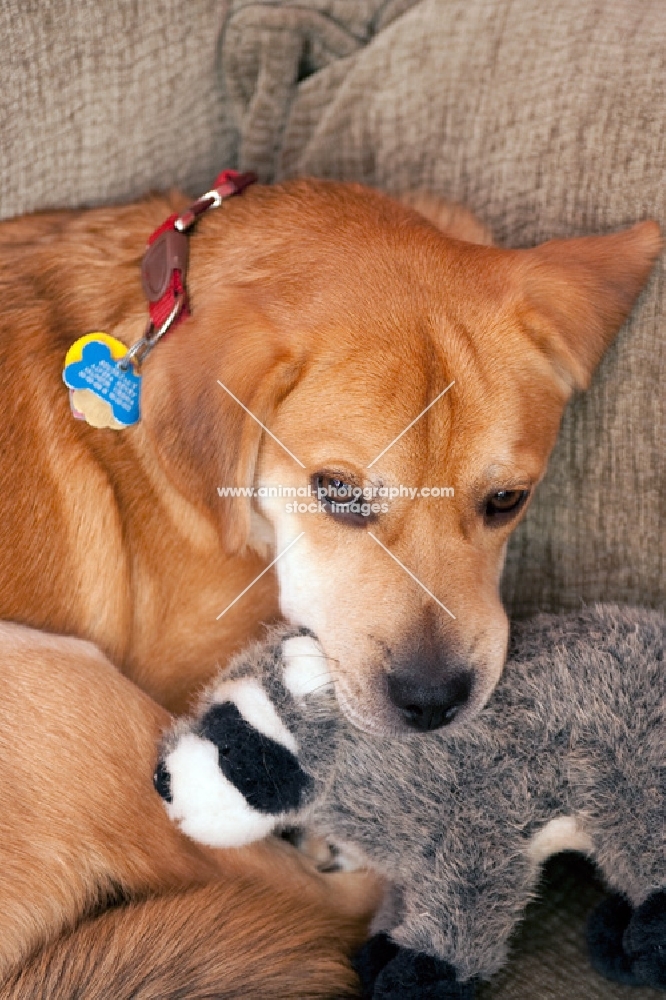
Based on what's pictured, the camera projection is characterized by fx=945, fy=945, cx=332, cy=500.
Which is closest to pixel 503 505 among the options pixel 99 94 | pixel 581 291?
pixel 581 291

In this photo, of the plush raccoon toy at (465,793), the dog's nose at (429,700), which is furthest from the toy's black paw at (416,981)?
the dog's nose at (429,700)

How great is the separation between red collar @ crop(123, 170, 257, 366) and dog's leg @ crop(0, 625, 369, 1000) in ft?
1.78

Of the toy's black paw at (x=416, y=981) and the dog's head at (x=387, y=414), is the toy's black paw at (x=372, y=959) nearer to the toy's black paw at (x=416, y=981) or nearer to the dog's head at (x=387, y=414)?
the toy's black paw at (x=416, y=981)

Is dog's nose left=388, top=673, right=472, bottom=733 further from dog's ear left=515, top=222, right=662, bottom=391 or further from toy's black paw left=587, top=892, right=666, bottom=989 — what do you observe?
dog's ear left=515, top=222, right=662, bottom=391

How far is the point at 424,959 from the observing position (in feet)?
4.18

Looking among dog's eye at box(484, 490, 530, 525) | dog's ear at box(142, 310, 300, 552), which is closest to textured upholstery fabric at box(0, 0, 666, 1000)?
dog's eye at box(484, 490, 530, 525)

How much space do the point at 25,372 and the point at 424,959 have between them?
3.76 feet

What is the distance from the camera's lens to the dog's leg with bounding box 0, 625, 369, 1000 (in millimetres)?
1285

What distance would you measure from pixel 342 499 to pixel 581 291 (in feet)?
1.81

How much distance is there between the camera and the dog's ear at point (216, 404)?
4.87ft

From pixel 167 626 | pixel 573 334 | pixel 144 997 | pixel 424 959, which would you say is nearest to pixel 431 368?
pixel 573 334

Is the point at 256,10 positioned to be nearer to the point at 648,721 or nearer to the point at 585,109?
the point at 585,109

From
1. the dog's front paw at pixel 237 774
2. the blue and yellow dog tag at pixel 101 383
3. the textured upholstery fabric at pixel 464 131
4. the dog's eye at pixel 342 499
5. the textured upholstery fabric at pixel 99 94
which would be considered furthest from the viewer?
the textured upholstery fabric at pixel 99 94

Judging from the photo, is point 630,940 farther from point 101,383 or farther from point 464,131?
point 464,131
